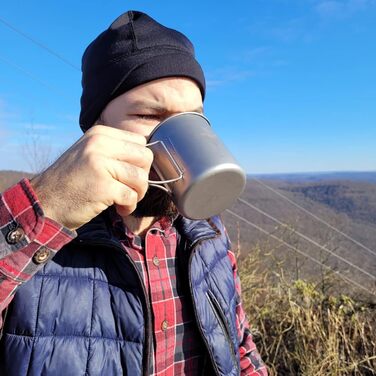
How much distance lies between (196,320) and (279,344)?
143 cm

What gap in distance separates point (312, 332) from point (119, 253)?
162 cm

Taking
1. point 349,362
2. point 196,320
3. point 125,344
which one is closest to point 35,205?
point 125,344

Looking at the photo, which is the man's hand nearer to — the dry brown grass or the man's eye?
the man's eye

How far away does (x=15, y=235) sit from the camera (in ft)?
2.08

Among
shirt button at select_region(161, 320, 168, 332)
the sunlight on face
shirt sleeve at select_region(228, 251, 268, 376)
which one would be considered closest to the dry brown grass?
shirt sleeve at select_region(228, 251, 268, 376)

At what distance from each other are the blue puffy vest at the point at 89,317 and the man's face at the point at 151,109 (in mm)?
129

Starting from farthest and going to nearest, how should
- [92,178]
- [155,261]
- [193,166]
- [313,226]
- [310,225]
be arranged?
[310,225]
[313,226]
[155,261]
[193,166]
[92,178]

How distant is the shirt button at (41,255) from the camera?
2.13ft

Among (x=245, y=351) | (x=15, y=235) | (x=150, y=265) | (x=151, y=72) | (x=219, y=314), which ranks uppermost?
(x=151, y=72)

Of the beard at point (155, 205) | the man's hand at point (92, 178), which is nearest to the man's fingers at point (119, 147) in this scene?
the man's hand at point (92, 178)

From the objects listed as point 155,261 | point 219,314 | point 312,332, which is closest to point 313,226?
point 312,332

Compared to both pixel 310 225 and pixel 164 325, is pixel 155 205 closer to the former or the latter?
pixel 164 325

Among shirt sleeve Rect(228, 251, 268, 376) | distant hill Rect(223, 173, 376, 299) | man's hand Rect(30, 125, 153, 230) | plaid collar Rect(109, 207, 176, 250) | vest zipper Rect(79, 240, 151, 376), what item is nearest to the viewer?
man's hand Rect(30, 125, 153, 230)

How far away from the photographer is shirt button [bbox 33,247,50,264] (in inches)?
25.5
